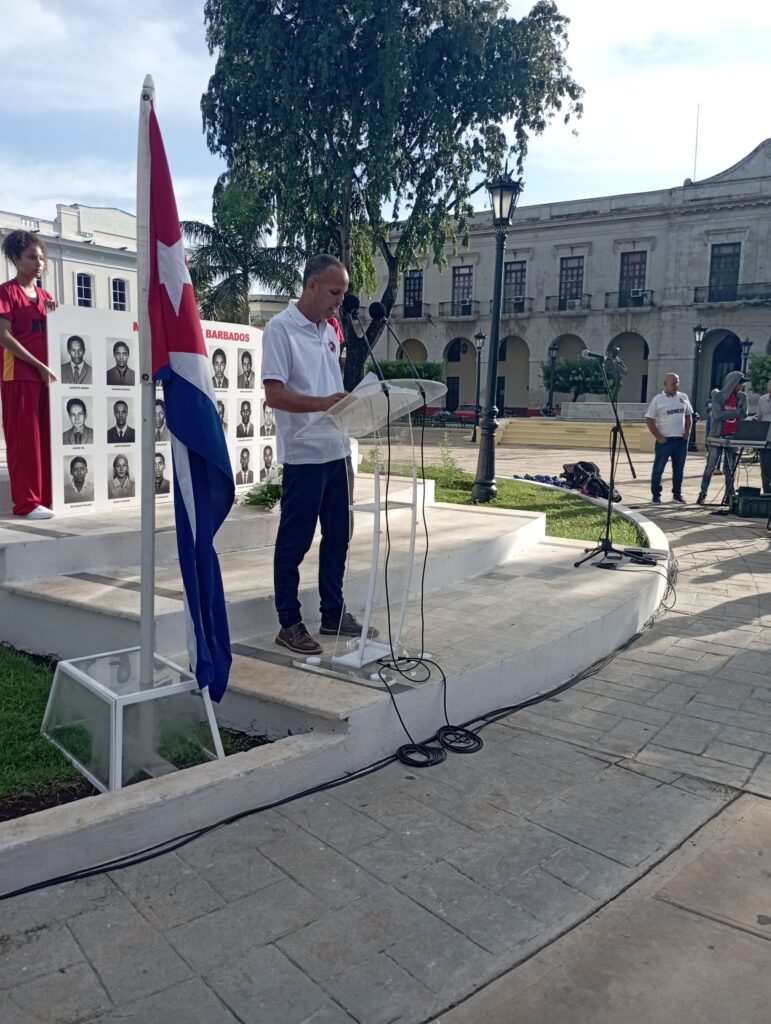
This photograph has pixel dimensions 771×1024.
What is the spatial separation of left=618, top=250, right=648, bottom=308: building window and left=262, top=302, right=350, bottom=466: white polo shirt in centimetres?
4285

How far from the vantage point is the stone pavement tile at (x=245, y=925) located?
201 cm

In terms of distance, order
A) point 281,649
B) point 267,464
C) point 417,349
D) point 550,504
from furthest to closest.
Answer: point 417,349, point 550,504, point 267,464, point 281,649

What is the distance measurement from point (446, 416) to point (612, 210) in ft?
50.0

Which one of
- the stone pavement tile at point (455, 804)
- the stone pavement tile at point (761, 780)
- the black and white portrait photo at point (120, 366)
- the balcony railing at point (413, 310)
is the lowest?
the stone pavement tile at point (761, 780)

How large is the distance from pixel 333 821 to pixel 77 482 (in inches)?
154

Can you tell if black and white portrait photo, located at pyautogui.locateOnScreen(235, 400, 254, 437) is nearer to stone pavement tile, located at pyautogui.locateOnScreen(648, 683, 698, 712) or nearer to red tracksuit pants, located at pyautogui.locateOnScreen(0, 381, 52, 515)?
red tracksuit pants, located at pyautogui.locateOnScreen(0, 381, 52, 515)

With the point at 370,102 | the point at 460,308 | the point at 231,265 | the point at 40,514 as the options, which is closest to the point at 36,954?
the point at 40,514

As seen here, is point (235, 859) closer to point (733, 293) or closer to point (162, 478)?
point (162, 478)

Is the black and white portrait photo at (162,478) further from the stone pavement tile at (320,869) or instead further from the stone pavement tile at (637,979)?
the stone pavement tile at (637,979)

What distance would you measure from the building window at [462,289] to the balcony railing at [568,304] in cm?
500

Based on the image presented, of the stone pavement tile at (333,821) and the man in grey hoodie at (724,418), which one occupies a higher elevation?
the man in grey hoodie at (724,418)

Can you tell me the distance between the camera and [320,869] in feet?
7.87

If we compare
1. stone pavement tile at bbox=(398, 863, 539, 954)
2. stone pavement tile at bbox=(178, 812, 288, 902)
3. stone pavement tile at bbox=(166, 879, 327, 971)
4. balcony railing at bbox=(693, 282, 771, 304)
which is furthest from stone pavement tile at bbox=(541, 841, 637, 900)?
balcony railing at bbox=(693, 282, 771, 304)

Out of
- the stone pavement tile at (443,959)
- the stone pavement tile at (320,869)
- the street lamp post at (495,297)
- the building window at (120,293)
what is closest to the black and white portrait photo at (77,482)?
the stone pavement tile at (320,869)
